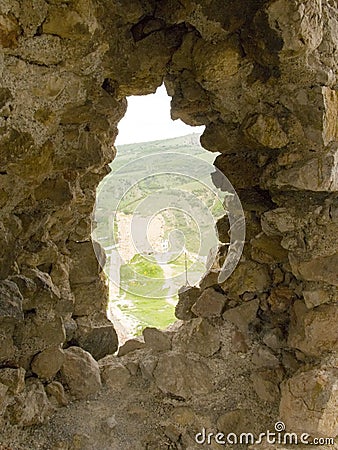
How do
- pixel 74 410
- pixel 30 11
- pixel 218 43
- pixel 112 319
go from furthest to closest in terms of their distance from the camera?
1. pixel 112 319
2. pixel 74 410
3. pixel 218 43
4. pixel 30 11

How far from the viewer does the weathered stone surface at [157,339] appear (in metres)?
2.32

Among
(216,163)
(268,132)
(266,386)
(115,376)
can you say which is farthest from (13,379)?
(268,132)

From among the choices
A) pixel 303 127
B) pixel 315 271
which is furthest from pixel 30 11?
pixel 315 271

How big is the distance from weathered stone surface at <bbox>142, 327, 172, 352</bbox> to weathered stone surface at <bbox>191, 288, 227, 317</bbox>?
8.0 inches

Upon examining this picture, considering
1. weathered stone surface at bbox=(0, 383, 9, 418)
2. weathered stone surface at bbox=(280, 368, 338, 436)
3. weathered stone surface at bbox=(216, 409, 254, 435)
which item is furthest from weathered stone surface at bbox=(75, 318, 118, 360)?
weathered stone surface at bbox=(280, 368, 338, 436)

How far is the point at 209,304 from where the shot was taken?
2.30 m

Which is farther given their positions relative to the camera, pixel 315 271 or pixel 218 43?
pixel 315 271

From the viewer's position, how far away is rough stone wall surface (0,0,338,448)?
5.19ft

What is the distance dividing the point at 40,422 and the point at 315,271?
135cm

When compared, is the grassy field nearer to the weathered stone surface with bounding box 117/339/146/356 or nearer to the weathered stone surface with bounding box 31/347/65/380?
the weathered stone surface with bounding box 117/339/146/356

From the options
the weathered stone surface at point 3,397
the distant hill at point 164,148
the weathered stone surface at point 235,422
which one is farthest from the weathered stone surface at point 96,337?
the distant hill at point 164,148

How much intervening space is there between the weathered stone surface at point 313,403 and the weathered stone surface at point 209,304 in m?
0.52

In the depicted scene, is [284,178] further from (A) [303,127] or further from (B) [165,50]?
(B) [165,50]

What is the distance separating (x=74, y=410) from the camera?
2.03 meters
